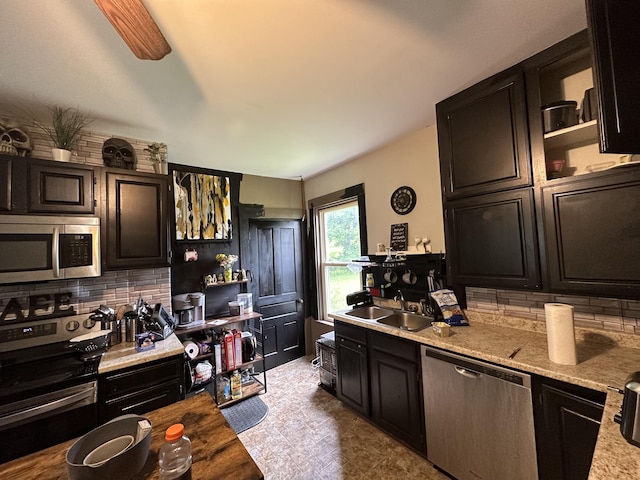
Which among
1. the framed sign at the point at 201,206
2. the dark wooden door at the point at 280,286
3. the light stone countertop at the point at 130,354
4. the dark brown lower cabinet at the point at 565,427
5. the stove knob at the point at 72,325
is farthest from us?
the dark wooden door at the point at 280,286

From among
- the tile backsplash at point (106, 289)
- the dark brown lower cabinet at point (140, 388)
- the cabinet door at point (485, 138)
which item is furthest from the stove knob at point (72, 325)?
the cabinet door at point (485, 138)

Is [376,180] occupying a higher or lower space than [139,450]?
higher

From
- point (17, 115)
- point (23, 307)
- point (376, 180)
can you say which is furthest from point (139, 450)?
point (376, 180)

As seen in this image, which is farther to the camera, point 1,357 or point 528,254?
point 1,357

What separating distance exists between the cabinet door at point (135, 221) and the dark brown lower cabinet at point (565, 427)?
265cm

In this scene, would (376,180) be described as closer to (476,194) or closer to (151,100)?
(476,194)

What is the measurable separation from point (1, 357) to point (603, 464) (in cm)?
301

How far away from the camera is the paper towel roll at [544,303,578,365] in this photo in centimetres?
131

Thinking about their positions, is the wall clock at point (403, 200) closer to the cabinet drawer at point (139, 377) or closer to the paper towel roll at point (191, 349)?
the cabinet drawer at point (139, 377)

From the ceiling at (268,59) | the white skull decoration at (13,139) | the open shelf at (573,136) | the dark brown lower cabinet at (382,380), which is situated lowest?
the dark brown lower cabinet at (382,380)

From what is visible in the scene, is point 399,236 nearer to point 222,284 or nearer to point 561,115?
point 561,115

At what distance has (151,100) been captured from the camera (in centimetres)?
175

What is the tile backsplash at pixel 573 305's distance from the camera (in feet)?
4.79

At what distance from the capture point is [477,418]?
5.03 ft
